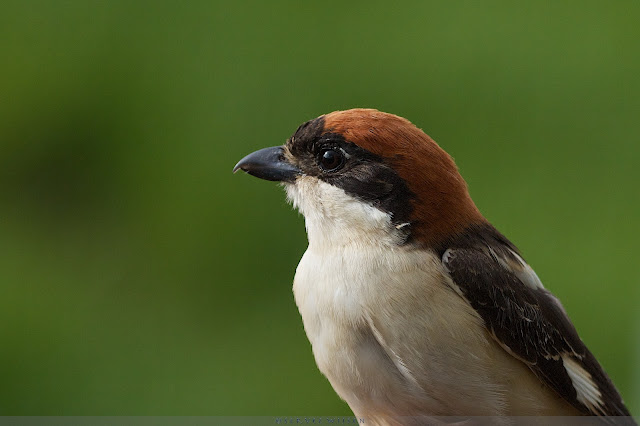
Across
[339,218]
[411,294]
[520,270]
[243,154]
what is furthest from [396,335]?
[243,154]

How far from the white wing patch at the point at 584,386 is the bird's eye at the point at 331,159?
66 centimetres

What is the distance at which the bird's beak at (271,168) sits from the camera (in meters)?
1.90

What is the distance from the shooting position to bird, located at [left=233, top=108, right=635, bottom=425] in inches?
65.5

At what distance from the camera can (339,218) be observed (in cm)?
180

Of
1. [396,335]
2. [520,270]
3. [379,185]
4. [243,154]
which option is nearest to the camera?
[396,335]

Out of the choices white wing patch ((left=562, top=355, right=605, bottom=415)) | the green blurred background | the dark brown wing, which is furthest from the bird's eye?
the green blurred background

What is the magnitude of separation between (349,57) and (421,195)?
7.18ft

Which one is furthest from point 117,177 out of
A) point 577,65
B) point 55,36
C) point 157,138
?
point 577,65

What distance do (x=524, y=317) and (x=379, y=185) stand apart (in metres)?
0.42

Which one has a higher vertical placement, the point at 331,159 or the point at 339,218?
the point at 331,159

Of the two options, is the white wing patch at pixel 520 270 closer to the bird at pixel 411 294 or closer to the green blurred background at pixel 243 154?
the bird at pixel 411 294

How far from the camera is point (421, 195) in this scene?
68.8 inches

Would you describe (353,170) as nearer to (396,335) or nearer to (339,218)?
(339,218)

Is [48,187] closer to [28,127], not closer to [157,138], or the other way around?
[28,127]
